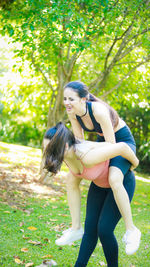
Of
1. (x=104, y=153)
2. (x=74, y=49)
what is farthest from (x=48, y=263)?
(x=74, y=49)

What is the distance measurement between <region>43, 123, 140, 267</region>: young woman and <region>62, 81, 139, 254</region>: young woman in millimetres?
86

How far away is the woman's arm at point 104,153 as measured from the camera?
2.40 m

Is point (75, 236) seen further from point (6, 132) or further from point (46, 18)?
point (6, 132)

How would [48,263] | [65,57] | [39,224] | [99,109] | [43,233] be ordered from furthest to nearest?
[65,57] < [39,224] < [43,233] < [48,263] < [99,109]

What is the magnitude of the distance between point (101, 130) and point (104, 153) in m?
0.45

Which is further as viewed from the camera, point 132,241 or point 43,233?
point 43,233

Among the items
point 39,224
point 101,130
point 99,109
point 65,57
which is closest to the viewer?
point 99,109

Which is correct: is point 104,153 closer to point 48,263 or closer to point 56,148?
point 56,148

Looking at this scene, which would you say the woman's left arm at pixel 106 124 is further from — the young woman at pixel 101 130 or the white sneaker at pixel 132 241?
the white sneaker at pixel 132 241

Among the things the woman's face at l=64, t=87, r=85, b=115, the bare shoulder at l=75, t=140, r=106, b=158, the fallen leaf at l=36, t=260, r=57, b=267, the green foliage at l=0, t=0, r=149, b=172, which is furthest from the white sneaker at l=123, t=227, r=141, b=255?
the green foliage at l=0, t=0, r=149, b=172

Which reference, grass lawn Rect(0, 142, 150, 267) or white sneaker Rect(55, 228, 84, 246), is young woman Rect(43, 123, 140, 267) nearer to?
white sneaker Rect(55, 228, 84, 246)

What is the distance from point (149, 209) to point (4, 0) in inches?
218

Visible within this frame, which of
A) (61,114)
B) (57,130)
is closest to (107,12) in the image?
(61,114)

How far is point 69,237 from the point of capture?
2750 mm
